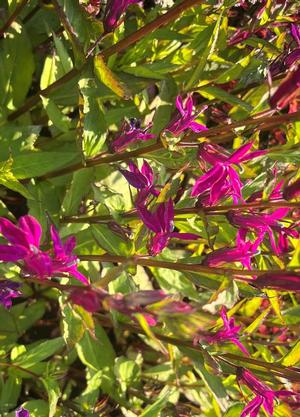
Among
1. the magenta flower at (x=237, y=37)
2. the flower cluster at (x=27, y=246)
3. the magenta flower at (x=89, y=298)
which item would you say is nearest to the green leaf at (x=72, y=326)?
Result: the flower cluster at (x=27, y=246)

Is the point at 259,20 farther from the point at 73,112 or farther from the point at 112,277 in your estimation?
the point at 112,277

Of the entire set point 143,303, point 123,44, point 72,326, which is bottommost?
point 72,326

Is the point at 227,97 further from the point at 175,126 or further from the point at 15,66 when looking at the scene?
the point at 15,66

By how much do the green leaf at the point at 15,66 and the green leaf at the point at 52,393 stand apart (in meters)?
0.74

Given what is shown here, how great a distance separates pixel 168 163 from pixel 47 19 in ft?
2.36

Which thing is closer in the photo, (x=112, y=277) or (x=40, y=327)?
(x=112, y=277)

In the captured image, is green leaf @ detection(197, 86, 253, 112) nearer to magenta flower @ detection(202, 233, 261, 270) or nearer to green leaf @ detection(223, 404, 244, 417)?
magenta flower @ detection(202, 233, 261, 270)

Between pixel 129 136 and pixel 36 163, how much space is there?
0.87 feet

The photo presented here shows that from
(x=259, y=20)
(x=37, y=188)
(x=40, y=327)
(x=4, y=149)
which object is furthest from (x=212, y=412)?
(x=259, y=20)

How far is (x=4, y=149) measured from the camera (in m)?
1.46

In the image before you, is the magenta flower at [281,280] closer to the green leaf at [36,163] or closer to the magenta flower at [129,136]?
the magenta flower at [129,136]

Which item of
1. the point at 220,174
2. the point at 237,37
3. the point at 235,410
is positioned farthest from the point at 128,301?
the point at 237,37

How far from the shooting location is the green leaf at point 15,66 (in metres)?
1.61

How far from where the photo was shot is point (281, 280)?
2.60 feet
